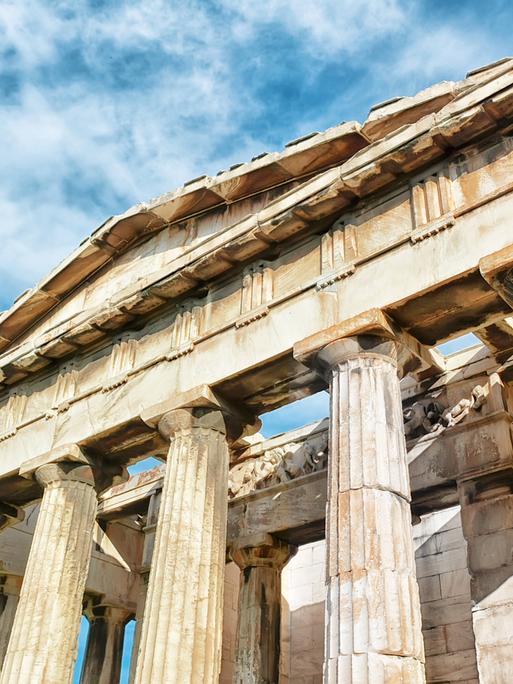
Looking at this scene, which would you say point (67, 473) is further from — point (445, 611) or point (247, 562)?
point (445, 611)

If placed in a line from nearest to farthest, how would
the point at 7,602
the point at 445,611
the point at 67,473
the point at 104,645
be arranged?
the point at 67,473, the point at 445,611, the point at 104,645, the point at 7,602

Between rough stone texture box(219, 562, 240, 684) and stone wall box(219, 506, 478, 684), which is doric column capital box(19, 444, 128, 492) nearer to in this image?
rough stone texture box(219, 562, 240, 684)

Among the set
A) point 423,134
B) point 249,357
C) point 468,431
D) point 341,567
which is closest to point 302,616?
point 468,431

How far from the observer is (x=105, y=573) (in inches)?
879

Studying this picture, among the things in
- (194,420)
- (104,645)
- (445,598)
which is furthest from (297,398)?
(104,645)

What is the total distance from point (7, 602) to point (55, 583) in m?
7.68

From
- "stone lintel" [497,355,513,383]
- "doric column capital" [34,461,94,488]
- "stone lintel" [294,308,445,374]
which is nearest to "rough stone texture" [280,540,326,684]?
"doric column capital" [34,461,94,488]

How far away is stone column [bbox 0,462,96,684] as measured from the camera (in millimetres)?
14805

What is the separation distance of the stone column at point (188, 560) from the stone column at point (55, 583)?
263 centimetres

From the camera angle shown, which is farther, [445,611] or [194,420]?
[445,611]

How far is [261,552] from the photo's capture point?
18.1 metres

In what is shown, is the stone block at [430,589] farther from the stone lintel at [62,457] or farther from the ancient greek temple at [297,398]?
the stone lintel at [62,457]

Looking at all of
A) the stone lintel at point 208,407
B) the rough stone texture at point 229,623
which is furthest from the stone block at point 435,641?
the stone lintel at point 208,407

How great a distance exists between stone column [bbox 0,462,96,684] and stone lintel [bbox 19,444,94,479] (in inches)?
4.1
